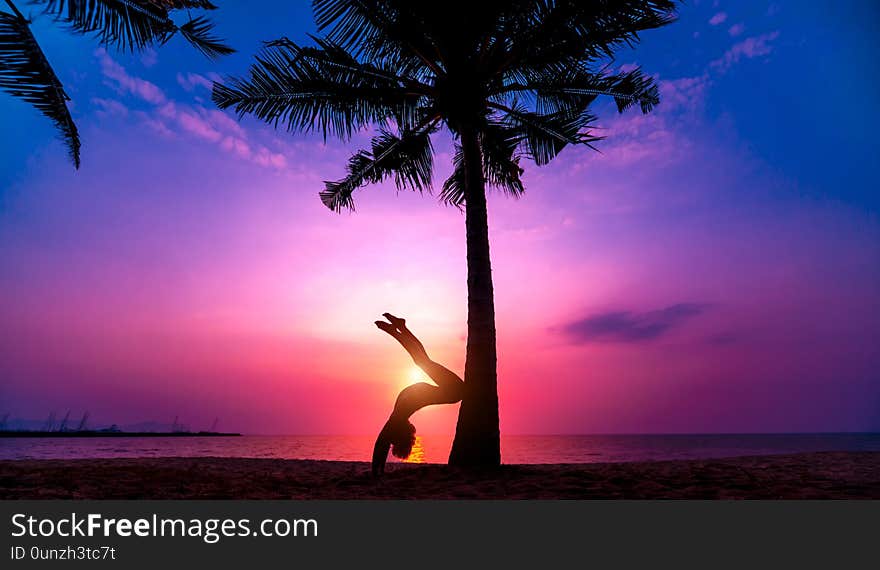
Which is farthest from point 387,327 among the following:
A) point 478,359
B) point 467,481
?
point 467,481

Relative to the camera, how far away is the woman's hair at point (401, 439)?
28.0 feet

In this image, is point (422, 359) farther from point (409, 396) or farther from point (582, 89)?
point (582, 89)

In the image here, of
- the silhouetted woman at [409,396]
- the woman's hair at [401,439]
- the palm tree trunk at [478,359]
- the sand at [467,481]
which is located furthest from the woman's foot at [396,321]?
the sand at [467,481]

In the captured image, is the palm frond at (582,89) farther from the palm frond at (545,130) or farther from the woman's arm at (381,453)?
the woman's arm at (381,453)

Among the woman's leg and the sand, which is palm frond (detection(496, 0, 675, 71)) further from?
the sand

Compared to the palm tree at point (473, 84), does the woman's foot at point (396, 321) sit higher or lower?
lower

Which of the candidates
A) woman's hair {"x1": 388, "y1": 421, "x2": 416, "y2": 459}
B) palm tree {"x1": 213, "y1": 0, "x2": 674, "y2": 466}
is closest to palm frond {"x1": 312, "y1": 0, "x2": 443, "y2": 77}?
palm tree {"x1": 213, "y1": 0, "x2": 674, "y2": 466}

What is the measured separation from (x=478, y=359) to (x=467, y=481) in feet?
7.22

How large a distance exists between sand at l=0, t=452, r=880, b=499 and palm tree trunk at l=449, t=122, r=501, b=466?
534 mm

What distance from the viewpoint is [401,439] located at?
8.57m

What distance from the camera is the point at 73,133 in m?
7.55

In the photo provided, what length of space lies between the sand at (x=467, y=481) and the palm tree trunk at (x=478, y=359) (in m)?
0.53

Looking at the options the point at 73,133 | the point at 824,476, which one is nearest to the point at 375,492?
the point at 824,476
